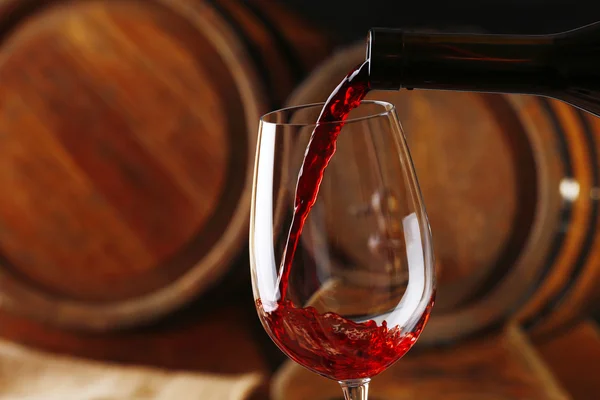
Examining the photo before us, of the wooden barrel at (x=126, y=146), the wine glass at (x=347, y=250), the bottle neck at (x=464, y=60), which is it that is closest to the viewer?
the bottle neck at (x=464, y=60)

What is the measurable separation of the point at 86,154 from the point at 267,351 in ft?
1.14

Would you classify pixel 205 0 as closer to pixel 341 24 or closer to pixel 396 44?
pixel 341 24

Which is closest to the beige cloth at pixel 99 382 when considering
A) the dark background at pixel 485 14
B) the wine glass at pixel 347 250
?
the wine glass at pixel 347 250

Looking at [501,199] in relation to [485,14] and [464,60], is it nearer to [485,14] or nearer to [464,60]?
[485,14]

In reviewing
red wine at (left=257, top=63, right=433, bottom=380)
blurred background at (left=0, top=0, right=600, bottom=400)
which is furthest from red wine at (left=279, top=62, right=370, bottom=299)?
blurred background at (left=0, top=0, right=600, bottom=400)

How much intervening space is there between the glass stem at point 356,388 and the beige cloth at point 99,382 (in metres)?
0.33

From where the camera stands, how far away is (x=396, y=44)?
0.37 m

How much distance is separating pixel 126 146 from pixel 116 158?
0.8 inches

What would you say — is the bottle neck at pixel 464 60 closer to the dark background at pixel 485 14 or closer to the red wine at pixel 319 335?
the red wine at pixel 319 335

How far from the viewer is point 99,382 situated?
0.90m

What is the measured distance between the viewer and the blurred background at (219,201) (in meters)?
0.82

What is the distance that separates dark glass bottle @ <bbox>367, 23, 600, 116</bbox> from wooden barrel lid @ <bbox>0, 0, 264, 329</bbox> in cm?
53

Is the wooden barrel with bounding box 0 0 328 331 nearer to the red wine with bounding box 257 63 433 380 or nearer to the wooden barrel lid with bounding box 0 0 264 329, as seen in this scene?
the wooden barrel lid with bounding box 0 0 264 329

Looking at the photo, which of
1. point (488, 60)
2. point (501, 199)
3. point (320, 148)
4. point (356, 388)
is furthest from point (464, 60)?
point (501, 199)
